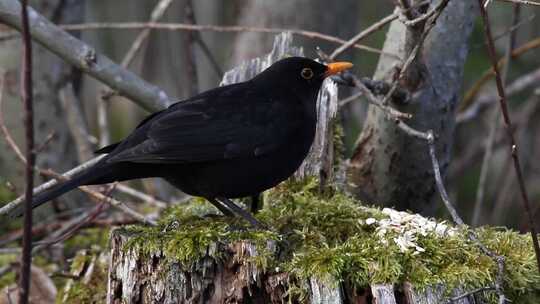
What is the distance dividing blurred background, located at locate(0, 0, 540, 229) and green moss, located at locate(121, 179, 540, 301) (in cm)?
110

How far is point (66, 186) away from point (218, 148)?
850 millimetres

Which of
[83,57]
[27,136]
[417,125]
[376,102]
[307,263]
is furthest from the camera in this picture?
[417,125]

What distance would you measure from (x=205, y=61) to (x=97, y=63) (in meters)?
6.46

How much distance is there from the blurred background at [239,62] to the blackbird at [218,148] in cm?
65

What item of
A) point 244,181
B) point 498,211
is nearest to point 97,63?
point 244,181

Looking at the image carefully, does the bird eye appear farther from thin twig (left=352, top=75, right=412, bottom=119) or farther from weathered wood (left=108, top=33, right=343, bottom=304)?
weathered wood (left=108, top=33, right=343, bottom=304)

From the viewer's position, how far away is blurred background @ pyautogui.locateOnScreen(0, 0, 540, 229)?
23.1 ft

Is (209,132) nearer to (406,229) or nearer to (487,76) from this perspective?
(406,229)

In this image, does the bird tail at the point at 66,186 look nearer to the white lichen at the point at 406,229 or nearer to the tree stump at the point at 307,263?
the tree stump at the point at 307,263

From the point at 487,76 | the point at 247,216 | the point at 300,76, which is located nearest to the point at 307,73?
the point at 300,76

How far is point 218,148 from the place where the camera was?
454cm

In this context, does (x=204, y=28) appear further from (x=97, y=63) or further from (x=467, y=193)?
(x=467, y=193)

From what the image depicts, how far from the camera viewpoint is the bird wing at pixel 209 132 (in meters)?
4.43

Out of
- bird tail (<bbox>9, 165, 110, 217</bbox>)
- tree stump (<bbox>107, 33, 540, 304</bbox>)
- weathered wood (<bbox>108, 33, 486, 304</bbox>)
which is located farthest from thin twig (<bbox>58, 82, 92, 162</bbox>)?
weathered wood (<bbox>108, 33, 486, 304</bbox>)
